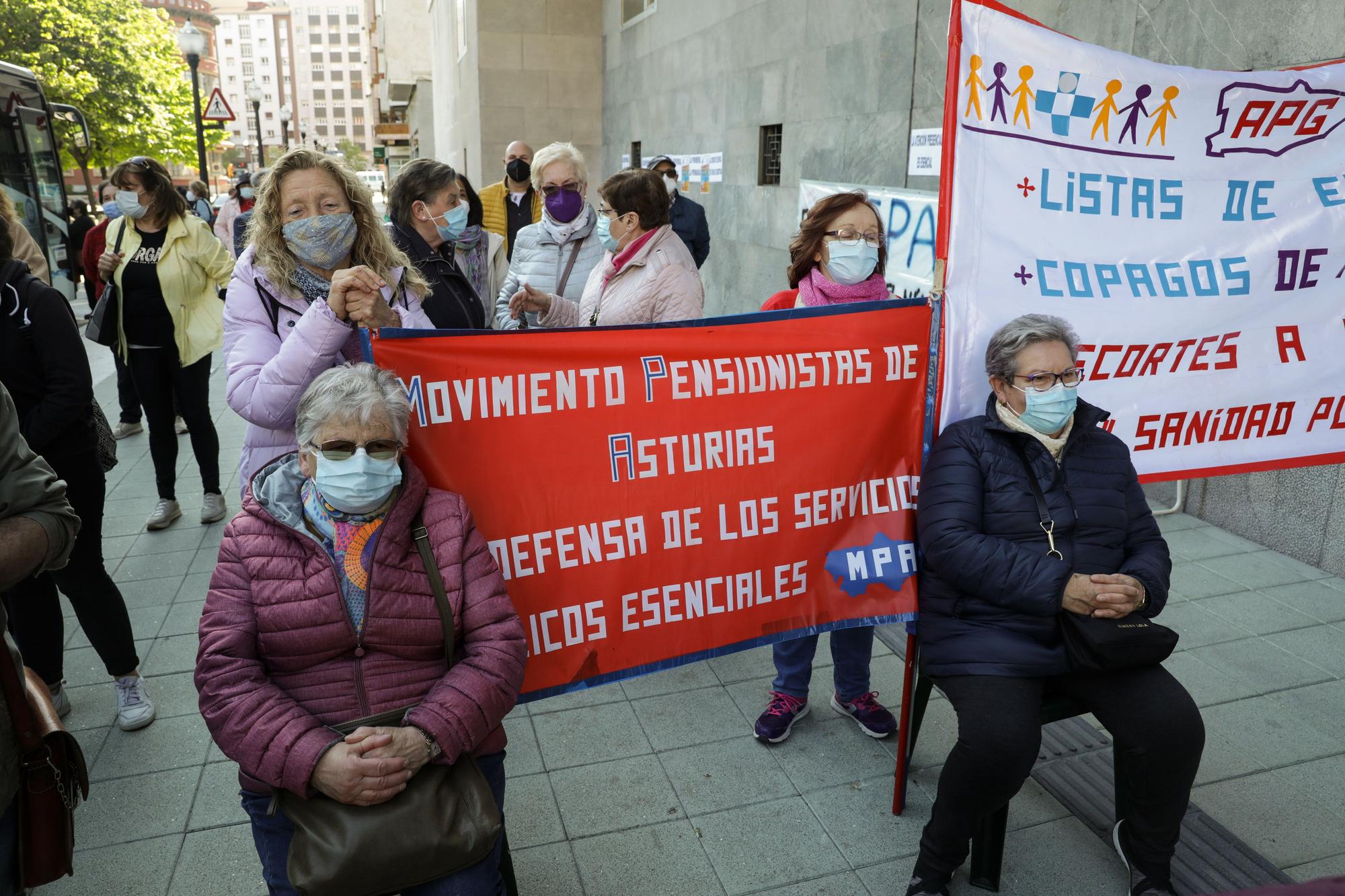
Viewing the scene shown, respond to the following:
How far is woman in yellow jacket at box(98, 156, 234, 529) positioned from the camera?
16.7ft

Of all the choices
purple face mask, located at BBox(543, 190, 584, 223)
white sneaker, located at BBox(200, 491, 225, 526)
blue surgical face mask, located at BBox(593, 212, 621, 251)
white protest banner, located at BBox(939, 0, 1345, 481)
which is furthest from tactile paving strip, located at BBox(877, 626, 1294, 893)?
white sneaker, located at BBox(200, 491, 225, 526)

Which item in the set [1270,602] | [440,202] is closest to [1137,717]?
[1270,602]

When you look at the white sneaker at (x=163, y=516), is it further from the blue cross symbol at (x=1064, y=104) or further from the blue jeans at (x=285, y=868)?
the blue cross symbol at (x=1064, y=104)

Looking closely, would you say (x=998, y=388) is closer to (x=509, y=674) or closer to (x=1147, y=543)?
(x=1147, y=543)

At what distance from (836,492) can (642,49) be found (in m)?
12.1

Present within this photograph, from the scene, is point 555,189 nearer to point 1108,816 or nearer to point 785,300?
point 785,300

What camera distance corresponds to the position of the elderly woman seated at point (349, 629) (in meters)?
1.97

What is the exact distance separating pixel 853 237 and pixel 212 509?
4090mm

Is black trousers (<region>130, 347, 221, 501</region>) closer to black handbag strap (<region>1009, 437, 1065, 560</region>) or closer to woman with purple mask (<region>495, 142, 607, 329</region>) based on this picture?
woman with purple mask (<region>495, 142, 607, 329</region>)

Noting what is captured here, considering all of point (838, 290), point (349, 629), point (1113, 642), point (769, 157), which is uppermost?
point (769, 157)

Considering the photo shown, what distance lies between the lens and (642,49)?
13.3 meters

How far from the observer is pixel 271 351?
2648 millimetres

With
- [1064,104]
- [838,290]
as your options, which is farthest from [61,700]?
[1064,104]

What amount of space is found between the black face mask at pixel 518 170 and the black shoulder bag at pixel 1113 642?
546 cm
